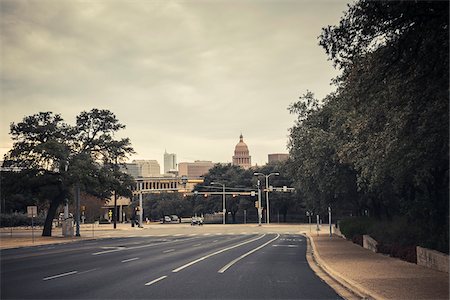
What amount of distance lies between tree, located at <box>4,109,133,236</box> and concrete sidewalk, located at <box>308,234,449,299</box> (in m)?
32.0

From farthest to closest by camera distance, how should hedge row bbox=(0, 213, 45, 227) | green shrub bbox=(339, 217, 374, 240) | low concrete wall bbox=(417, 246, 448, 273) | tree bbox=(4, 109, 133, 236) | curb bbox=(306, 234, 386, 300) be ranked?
hedge row bbox=(0, 213, 45, 227), tree bbox=(4, 109, 133, 236), green shrub bbox=(339, 217, 374, 240), low concrete wall bbox=(417, 246, 448, 273), curb bbox=(306, 234, 386, 300)

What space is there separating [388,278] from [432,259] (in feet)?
10.8

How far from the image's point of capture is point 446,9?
10734 mm

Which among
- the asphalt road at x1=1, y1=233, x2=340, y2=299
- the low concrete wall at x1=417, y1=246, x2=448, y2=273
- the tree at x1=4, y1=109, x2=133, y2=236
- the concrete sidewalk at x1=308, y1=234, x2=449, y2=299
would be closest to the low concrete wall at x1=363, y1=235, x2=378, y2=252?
the concrete sidewalk at x1=308, y1=234, x2=449, y2=299

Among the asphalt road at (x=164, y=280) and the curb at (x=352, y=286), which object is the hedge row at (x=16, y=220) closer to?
the asphalt road at (x=164, y=280)

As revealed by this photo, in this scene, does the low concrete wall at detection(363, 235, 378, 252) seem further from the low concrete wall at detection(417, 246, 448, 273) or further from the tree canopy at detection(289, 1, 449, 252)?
the low concrete wall at detection(417, 246, 448, 273)

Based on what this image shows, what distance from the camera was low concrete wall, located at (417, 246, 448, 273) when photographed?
646 inches

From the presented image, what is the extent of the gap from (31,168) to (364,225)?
31.4 m

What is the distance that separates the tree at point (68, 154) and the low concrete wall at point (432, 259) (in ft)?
112

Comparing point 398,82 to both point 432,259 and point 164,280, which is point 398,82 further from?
point 164,280

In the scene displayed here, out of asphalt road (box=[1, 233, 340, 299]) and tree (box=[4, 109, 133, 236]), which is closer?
asphalt road (box=[1, 233, 340, 299])

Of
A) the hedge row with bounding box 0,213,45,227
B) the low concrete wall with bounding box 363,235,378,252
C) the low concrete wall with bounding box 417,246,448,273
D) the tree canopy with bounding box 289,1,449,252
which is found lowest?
the hedge row with bounding box 0,213,45,227

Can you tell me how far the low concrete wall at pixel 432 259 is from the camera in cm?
1641

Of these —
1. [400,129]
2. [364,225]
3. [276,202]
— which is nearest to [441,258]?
[400,129]
